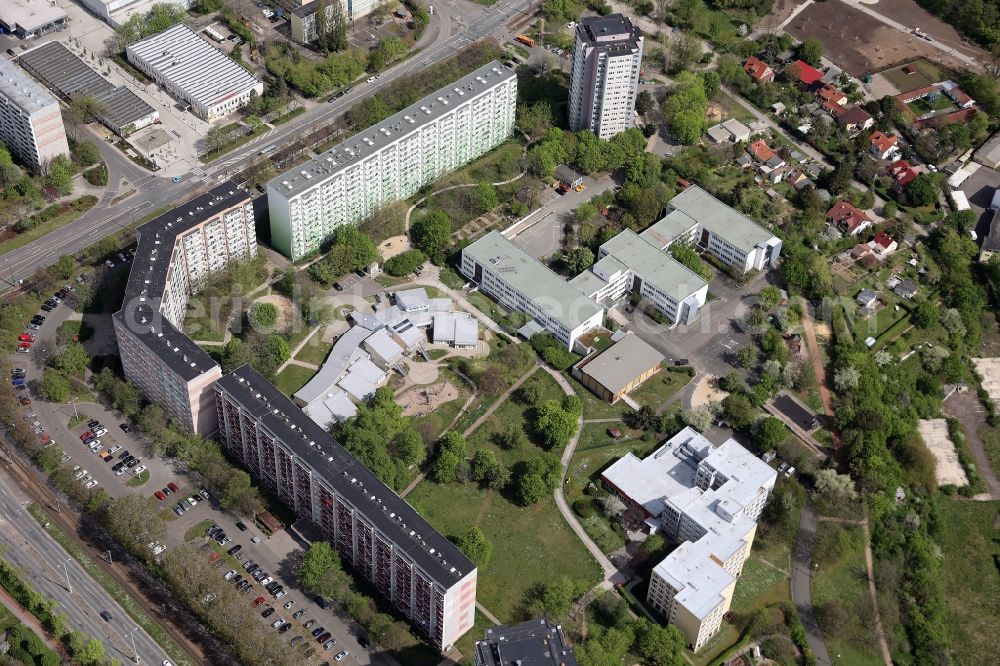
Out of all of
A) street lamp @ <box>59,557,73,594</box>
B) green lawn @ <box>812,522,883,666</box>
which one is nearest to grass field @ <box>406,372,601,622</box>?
green lawn @ <box>812,522,883,666</box>

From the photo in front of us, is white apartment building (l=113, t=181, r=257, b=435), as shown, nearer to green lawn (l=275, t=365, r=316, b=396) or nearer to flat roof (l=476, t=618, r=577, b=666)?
green lawn (l=275, t=365, r=316, b=396)

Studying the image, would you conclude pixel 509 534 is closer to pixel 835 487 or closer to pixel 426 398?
pixel 426 398

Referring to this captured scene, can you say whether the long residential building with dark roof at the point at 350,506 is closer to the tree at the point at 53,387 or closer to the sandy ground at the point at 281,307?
the sandy ground at the point at 281,307

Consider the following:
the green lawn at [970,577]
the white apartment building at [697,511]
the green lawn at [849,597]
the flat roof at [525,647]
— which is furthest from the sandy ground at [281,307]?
the green lawn at [970,577]

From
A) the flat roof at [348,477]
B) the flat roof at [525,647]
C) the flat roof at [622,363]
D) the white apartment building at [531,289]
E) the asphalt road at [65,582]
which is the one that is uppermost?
the flat roof at [348,477]

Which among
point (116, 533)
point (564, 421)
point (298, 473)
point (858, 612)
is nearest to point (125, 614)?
point (116, 533)

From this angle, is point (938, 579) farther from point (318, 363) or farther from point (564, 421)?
point (318, 363)
